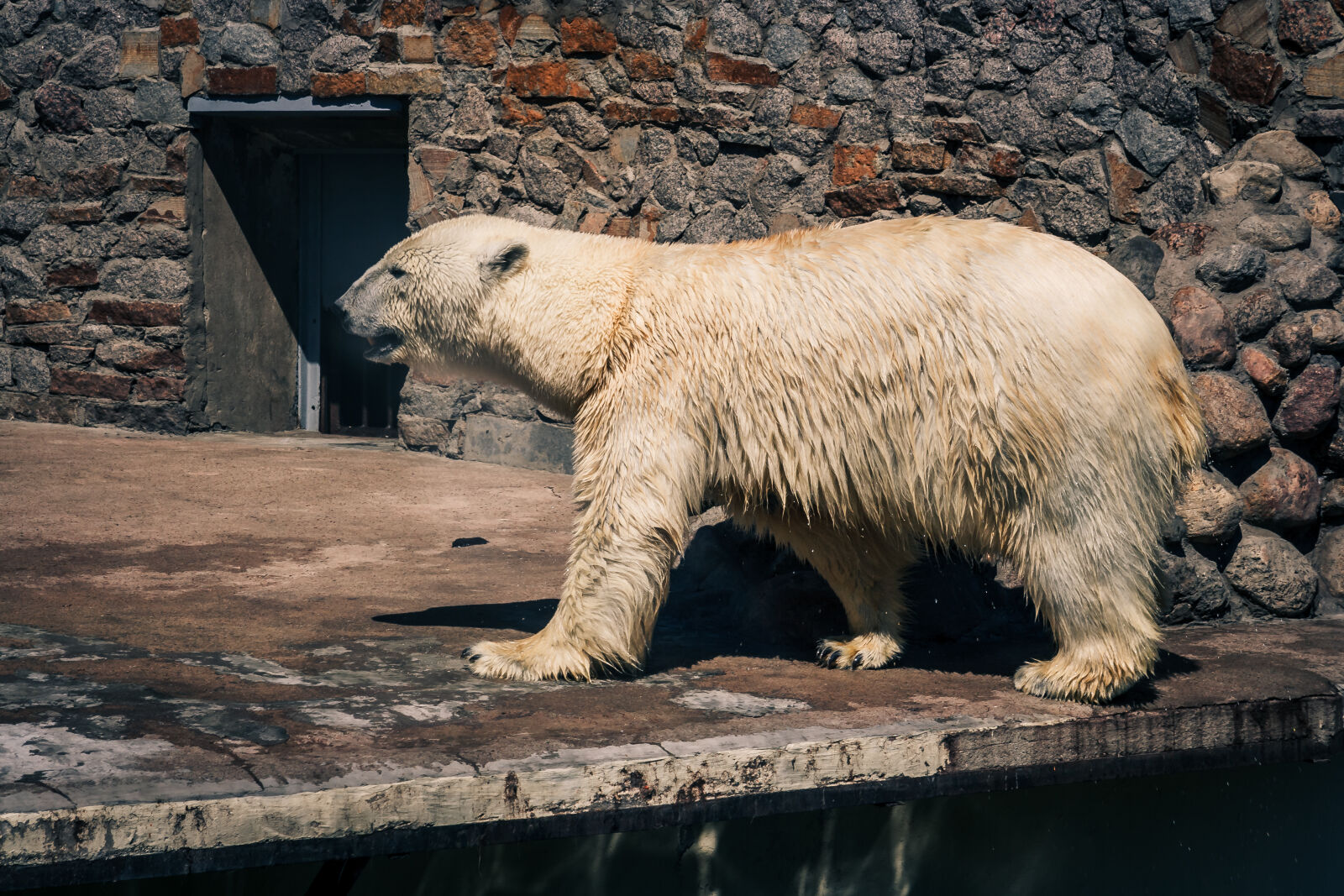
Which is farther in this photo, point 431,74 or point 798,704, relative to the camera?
point 431,74

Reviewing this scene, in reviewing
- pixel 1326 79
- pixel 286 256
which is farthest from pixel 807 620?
pixel 286 256

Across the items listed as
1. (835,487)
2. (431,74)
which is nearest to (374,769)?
(835,487)

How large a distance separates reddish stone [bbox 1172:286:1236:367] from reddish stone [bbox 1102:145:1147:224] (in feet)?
3.04

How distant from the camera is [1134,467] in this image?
107 inches

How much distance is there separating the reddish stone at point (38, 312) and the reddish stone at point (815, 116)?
178 inches

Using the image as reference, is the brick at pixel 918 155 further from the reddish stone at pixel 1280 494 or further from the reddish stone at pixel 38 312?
the reddish stone at pixel 38 312

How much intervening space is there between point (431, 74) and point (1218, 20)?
384 cm

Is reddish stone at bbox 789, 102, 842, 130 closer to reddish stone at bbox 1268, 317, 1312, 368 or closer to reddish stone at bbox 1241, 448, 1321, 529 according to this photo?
reddish stone at bbox 1268, 317, 1312, 368

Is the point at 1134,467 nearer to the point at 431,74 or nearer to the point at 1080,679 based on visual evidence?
the point at 1080,679

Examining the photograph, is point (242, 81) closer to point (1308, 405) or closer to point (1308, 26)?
point (1308, 26)

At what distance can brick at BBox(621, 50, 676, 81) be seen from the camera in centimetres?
598

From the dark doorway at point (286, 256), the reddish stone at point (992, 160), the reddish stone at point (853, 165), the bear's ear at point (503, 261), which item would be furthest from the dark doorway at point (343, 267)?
the bear's ear at point (503, 261)

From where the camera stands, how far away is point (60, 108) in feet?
23.2

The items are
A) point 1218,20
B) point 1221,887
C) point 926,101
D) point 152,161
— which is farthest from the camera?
point 152,161
